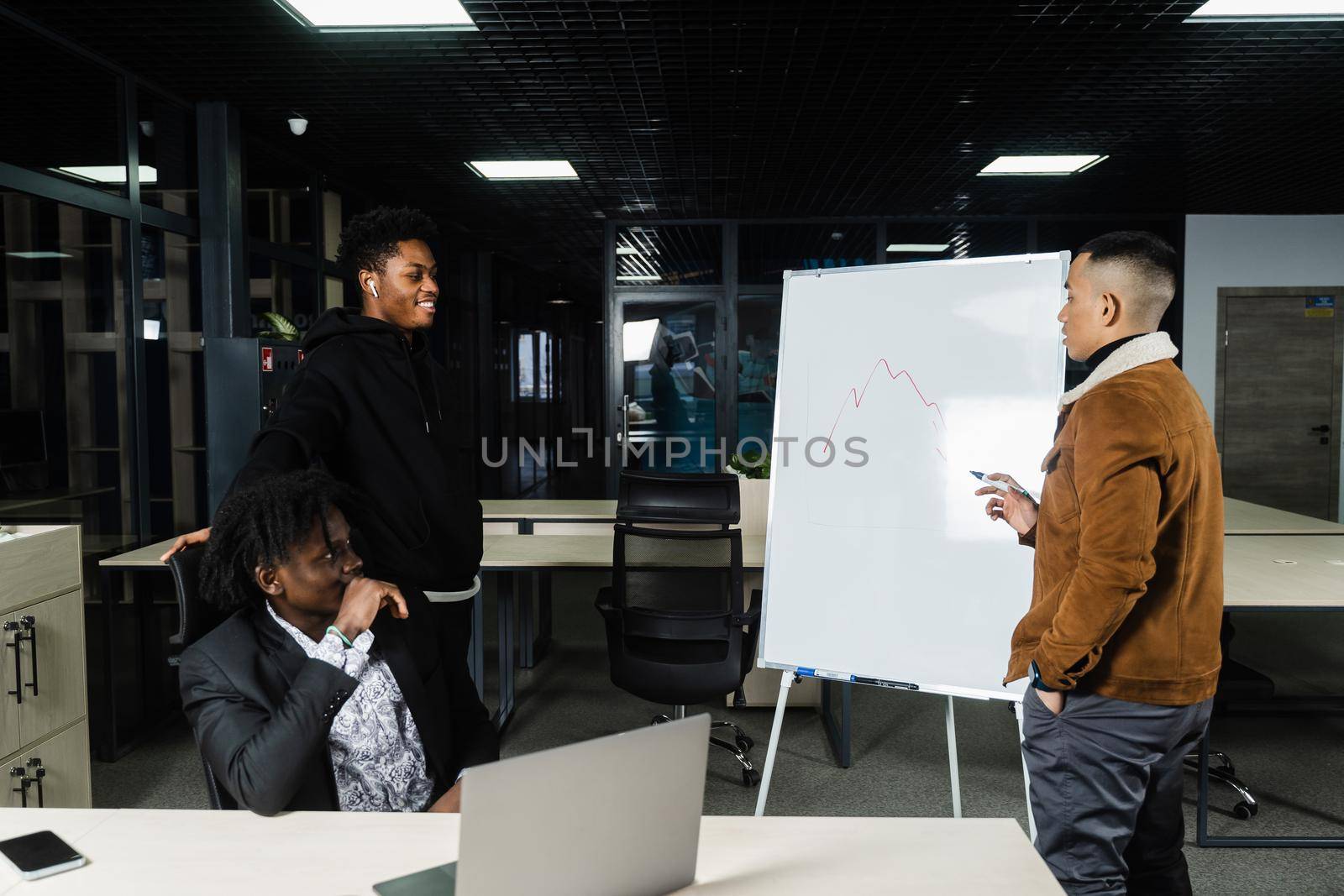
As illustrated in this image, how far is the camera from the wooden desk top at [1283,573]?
2.55 meters

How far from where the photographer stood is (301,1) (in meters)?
3.34

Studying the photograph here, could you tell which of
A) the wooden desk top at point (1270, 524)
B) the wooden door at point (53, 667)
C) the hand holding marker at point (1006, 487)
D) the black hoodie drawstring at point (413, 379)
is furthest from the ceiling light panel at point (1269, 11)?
the wooden door at point (53, 667)

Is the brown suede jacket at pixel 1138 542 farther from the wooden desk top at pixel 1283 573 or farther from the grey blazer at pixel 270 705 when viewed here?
the grey blazer at pixel 270 705

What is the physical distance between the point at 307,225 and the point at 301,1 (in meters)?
2.47

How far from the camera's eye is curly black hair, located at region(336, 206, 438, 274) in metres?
1.94

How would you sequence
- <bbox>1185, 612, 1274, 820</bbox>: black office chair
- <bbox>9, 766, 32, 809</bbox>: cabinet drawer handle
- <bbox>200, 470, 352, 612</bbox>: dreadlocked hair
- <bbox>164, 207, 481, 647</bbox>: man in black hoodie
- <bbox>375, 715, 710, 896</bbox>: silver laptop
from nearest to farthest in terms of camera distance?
<bbox>375, 715, 710, 896</bbox>: silver laptop, <bbox>200, 470, 352, 612</bbox>: dreadlocked hair, <bbox>164, 207, 481, 647</bbox>: man in black hoodie, <bbox>9, 766, 32, 809</bbox>: cabinet drawer handle, <bbox>1185, 612, 1274, 820</bbox>: black office chair

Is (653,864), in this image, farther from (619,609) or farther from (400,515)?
(619,609)

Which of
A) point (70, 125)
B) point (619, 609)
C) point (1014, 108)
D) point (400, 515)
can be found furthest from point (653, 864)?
point (1014, 108)

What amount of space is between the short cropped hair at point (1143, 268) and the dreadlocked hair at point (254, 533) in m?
1.42

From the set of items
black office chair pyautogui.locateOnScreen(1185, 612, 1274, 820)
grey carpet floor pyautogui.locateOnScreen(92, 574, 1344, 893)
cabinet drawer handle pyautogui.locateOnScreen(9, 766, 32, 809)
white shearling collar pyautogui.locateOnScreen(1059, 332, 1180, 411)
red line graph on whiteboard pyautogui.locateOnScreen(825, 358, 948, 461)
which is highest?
white shearling collar pyautogui.locateOnScreen(1059, 332, 1180, 411)

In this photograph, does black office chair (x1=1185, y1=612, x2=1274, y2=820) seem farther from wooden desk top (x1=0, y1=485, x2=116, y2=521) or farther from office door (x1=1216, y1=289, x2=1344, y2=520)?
wooden desk top (x1=0, y1=485, x2=116, y2=521)

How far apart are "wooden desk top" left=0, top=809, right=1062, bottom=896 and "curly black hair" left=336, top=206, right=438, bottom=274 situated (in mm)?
1159

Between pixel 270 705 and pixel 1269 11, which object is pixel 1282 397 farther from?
pixel 270 705

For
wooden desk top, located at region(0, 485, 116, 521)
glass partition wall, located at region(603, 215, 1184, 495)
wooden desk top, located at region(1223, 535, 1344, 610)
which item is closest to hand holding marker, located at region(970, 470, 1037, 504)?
wooden desk top, located at region(1223, 535, 1344, 610)
